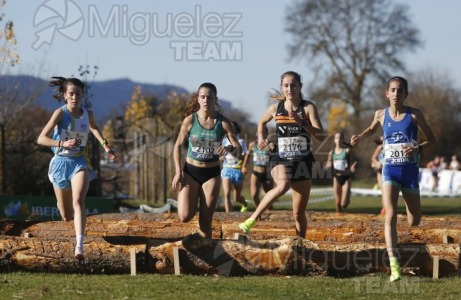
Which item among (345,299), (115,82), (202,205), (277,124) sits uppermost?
(115,82)

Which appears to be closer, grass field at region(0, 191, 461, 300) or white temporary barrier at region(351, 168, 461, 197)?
grass field at region(0, 191, 461, 300)

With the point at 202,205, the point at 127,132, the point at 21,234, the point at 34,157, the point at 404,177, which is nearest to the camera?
the point at 404,177

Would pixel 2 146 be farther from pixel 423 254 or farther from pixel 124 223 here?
pixel 423 254

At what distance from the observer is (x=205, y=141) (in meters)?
11.7

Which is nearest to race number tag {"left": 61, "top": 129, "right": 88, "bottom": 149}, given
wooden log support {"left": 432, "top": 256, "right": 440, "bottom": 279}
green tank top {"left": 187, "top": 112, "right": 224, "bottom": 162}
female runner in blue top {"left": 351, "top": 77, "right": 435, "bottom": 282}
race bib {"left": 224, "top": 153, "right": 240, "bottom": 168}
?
green tank top {"left": 187, "top": 112, "right": 224, "bottom": 162}

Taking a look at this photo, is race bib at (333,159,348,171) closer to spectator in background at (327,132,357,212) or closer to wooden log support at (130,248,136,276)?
spectator in background at (327,132,357,212)

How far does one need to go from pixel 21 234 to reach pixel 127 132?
23951 millimetres

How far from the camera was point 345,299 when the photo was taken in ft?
30.5

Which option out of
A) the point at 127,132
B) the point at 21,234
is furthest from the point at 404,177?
the point at 127,132

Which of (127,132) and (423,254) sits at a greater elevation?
(127,132)

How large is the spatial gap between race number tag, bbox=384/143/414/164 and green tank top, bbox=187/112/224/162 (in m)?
2.17

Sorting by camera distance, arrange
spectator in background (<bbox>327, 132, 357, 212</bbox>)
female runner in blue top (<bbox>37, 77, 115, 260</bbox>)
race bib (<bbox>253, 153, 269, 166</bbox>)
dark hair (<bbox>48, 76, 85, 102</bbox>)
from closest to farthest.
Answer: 1. female runner in blue top (<bbox>37, 77, 115, 260</bbox>)
2. dark hair (<bbox>48, 76, 85, 102</bbox>)
3. race bib (<bbox>253, 153, 269, 166</bbox>)
4. spectator in background (<bbox>327, 132, 357, 212</bbox>)

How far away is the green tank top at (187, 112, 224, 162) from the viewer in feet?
38.4

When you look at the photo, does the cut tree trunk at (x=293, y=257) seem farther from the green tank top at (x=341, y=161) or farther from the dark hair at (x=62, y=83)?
the green tank top at (x=341, y=161)
